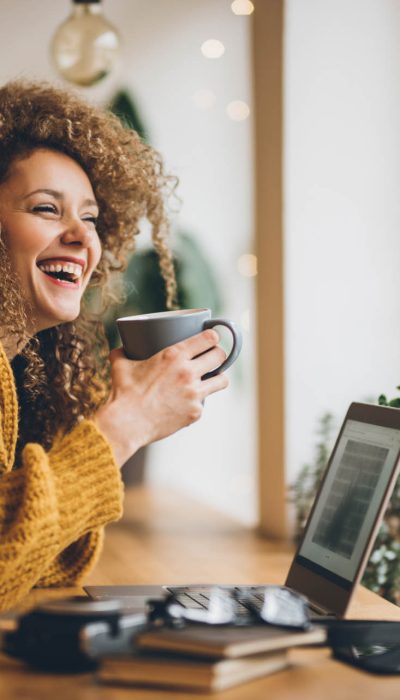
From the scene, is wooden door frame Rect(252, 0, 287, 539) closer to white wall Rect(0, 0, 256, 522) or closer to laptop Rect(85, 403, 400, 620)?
white wall Rect(0, 0, 256, 522)

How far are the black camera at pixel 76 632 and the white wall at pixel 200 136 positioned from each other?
9.61ft

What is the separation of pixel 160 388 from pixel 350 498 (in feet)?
0.85

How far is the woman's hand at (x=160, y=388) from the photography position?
1.12m

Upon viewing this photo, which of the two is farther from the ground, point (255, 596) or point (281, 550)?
point (255, 596)

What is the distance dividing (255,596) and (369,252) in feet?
5.67

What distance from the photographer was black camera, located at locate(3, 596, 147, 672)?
81cm

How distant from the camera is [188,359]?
1130 millimetres

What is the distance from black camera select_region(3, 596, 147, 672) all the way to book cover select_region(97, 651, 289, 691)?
0.02 meters

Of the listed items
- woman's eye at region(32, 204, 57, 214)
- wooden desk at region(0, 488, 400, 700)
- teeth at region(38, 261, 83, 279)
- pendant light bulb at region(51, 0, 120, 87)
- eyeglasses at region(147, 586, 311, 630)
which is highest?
pendant light bulb at region(51, 0, 120, 87)

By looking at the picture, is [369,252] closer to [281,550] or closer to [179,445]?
[281,550]

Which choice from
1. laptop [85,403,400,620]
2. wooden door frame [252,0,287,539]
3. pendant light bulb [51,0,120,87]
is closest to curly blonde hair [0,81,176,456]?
laptop [85,403,400,620]

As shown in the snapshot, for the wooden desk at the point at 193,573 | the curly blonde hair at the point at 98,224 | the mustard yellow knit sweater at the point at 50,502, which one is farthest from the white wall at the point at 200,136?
the mustard yellow knit sweater at the point at 50,502

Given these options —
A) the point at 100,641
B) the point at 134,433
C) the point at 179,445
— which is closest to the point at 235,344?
the point at 134,433

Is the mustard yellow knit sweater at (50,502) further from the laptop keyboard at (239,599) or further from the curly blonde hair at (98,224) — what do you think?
the curly blonde hair at (98,224)
